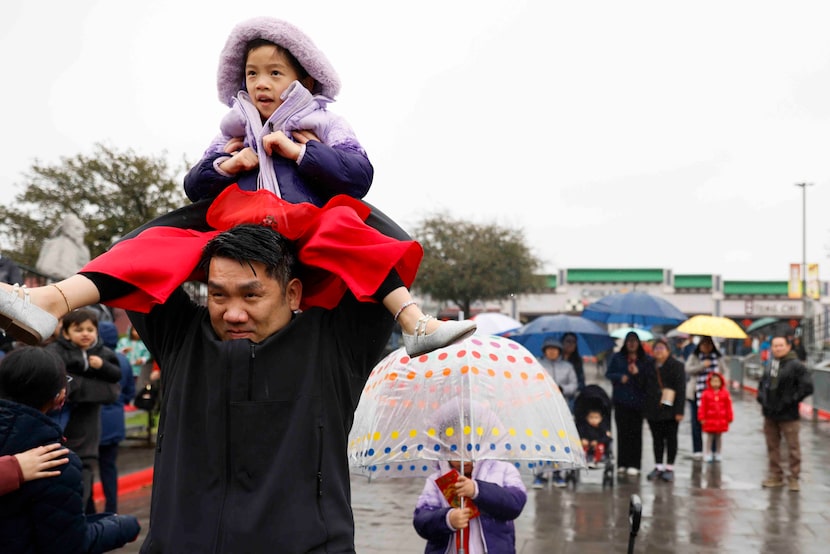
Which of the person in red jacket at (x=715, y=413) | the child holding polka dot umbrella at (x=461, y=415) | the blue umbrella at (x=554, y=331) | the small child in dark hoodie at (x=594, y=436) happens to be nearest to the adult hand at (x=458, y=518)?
the child holding polka dot umbrella at (x=461, y=415)

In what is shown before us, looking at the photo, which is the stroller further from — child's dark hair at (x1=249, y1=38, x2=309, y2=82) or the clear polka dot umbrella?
child's dark hair at (x1=249, y1=38, x2=309, y2=82)

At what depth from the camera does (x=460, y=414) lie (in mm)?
4480

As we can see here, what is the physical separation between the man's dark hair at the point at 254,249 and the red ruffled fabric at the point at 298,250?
42 mm

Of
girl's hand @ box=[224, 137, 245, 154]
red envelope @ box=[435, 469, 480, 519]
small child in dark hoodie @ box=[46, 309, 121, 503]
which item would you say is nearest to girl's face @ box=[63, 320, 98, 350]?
small child in dark hoodie @ box=[46, 309, 121, 503]

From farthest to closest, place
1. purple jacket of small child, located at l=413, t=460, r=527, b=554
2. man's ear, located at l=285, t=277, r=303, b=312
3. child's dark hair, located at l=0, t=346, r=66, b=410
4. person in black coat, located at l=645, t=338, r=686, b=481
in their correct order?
person in black coat, located at l=645, t=338, r=686, b=481 → purple jacket of small child, located at l=413, t=460, r=527, b=554 → child's dark hair, located at l=0, t=346, r=66, b=410 → man's ear, located at l=285, t=277, r=303, b=312

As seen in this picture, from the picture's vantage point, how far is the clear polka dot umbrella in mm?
4477

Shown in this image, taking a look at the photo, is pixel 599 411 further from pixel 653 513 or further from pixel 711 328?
pixel 711 328

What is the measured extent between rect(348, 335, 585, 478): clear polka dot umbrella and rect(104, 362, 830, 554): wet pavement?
320 centimetres

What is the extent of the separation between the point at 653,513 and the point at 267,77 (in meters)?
7.68

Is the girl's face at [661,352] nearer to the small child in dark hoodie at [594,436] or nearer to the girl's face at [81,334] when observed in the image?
the small child in dark hoodie at [594,436]

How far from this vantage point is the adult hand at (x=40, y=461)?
3.38m

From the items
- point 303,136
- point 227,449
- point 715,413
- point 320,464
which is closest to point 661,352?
point 715,413

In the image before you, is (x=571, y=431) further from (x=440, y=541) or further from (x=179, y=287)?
(x=179, y=287)

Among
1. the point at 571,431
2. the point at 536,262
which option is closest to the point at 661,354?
the point at 571,431
